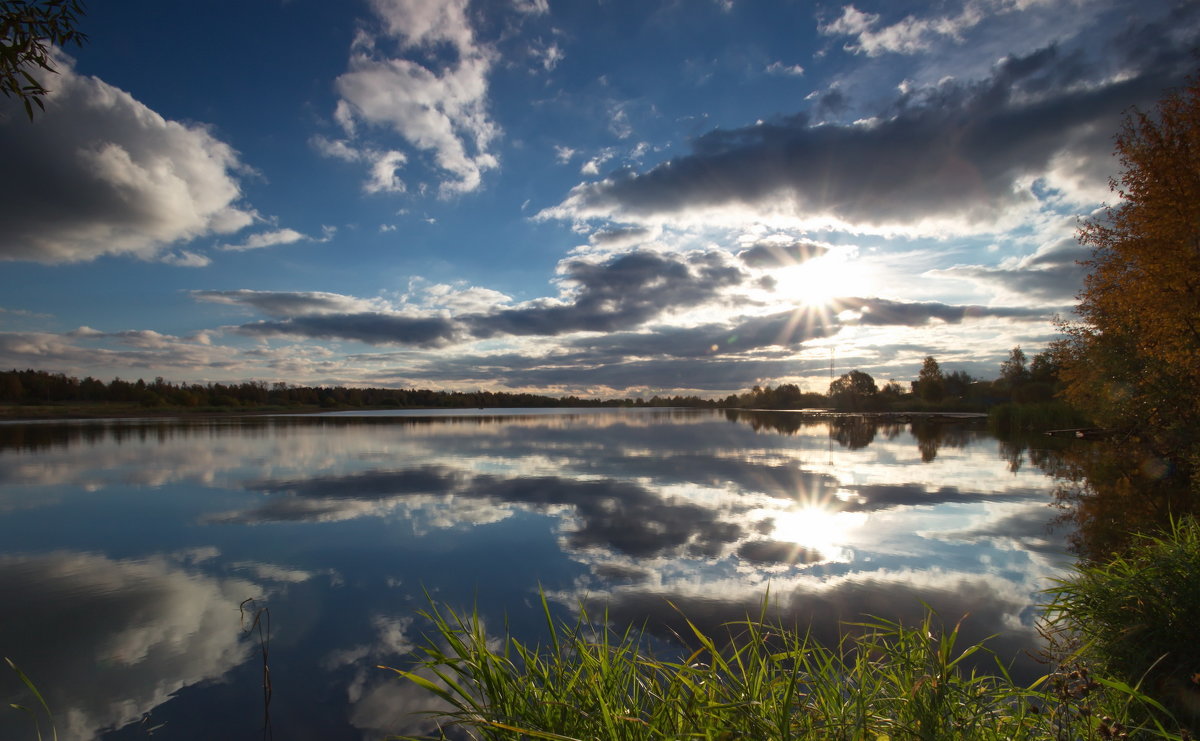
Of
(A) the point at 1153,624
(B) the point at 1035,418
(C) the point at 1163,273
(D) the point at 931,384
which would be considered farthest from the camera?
(D) the point at 931,384

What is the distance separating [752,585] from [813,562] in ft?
5.05

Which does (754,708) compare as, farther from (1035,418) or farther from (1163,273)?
(1035,418)

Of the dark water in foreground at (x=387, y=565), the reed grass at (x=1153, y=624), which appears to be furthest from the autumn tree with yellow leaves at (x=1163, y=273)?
the reed grass at (x=1153, y=624)

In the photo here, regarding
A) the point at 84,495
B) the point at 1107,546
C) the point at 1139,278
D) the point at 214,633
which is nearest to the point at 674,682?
the point at 214,633

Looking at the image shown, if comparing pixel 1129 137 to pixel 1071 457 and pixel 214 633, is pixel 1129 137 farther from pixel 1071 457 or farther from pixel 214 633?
pixel 214 633

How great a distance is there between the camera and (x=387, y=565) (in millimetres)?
7793

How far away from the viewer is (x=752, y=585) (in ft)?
22.0

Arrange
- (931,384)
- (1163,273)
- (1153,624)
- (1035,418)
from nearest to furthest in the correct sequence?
(1153,624) < (1163,273) < (1035,418) < (931,384)

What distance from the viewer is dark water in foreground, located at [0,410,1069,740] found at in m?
4.67

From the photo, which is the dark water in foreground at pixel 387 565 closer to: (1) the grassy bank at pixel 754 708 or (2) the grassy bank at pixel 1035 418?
(1) the grassy bank at pixel 754 708

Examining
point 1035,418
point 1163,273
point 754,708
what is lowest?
point 1035,418

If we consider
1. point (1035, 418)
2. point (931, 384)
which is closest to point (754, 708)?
point (1035, 418)

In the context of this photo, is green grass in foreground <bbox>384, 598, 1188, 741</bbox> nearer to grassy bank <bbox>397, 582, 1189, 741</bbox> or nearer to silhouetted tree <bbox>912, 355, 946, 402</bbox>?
grassy bank <bbox>397, 582, 1189, 741</bbox>

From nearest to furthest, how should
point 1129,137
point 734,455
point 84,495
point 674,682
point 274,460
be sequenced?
point 674,682 → point 84,495 → point 1129,137 → point 274,460 → point 734,455
